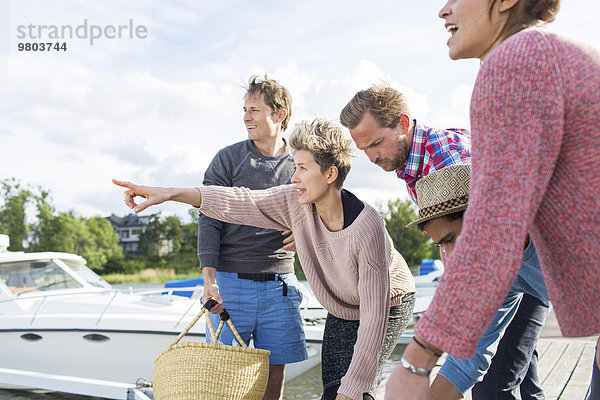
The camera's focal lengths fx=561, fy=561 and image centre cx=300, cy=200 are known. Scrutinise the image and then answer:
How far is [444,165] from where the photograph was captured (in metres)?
2.15

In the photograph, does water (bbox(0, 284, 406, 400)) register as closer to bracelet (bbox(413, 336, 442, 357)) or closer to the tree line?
bracelet (bbox(413, 336, 442, 357))

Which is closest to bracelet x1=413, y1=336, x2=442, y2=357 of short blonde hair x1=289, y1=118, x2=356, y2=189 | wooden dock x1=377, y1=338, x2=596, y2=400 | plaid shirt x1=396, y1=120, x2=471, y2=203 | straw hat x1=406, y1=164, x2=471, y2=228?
straw hat x1=406, y1=164, x2=471, y2=228

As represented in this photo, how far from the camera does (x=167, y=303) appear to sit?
653 cm

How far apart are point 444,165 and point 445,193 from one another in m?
0.44

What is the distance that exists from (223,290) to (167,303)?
145 inches

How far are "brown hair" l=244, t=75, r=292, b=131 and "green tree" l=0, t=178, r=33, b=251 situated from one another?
3782 cm

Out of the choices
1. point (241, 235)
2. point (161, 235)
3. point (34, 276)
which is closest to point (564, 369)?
point (241, 235)

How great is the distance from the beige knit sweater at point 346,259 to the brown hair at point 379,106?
0.40m

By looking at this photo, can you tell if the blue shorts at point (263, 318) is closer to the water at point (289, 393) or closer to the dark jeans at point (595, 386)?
the dark jeans at point (595, 386)

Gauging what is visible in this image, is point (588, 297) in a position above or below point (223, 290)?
above

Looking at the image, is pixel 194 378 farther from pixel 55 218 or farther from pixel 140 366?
pixel 55 218

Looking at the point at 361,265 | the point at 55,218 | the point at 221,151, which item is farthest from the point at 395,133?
the point at 55,218

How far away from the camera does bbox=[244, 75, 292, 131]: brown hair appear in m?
3.21

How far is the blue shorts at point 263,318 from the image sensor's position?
3.03 meters
